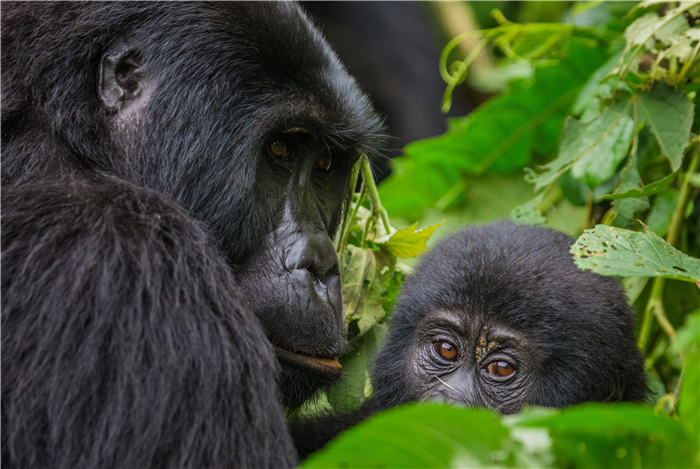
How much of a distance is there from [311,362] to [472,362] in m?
0.56

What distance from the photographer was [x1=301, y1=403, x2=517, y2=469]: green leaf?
100 centimetres

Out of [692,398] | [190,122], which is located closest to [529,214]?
[190,122]

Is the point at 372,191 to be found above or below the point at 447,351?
above

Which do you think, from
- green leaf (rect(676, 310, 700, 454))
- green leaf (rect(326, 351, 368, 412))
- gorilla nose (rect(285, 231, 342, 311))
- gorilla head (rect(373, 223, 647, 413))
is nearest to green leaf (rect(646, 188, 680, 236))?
gorilla head (rect(373, 223, 647, 413))

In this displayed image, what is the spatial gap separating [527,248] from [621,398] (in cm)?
55

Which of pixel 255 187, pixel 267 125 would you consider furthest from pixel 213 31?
pixel 255 187

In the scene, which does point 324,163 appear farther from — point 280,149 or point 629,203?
point 629,203

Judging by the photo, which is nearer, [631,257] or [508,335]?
[631,257]

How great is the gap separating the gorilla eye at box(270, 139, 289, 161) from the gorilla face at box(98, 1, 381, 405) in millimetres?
18

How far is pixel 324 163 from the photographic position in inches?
90.3

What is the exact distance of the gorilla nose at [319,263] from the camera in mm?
1963

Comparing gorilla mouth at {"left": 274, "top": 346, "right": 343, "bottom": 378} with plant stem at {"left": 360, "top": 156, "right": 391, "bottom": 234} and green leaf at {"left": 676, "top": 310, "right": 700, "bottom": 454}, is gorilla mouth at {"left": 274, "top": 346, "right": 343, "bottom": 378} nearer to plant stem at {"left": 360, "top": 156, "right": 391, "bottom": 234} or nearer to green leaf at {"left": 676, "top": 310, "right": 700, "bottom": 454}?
plant stem at {"left": 360, "top": 156, "right": 391, "bottom": 234}

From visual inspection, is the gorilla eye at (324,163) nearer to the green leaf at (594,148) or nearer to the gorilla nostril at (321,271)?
the gorilla nostril at (321,271)

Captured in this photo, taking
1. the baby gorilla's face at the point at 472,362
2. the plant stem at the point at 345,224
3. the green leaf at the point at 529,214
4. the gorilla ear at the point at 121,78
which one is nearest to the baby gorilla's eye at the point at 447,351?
the baby gorilla's face at the point at 472,362
